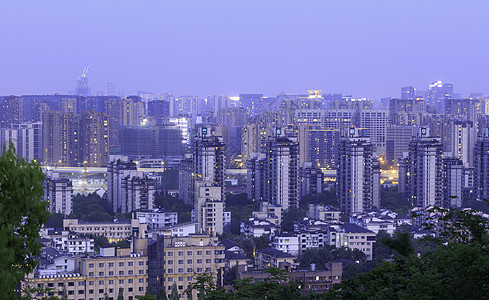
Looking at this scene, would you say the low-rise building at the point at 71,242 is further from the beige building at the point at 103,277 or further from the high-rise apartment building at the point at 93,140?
the high-rise apartment building at the point at 93,140

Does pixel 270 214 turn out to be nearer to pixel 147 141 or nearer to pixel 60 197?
pixel 60 197

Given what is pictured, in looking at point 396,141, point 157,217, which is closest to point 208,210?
point 157,217

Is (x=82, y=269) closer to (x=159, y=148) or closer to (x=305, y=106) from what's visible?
(x=159, y=148)

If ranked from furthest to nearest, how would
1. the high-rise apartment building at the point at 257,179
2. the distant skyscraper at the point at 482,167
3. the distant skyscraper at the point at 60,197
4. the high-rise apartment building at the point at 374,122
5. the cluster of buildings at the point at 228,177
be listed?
the high-rise apartment building at the point at 374,122
the distant skyscraper at the point at 482,167
the high-rise apartment building at the point at 257,179
the distant skyscraper at the point at 60,197
the cluster of buildings at the point at 228,177

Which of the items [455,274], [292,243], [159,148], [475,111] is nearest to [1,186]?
[455,274]

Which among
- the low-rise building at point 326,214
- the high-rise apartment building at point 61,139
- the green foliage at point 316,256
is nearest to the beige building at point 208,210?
the low-rise building at point 326,214

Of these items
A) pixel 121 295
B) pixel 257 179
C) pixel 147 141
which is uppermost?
pixel 147 141
